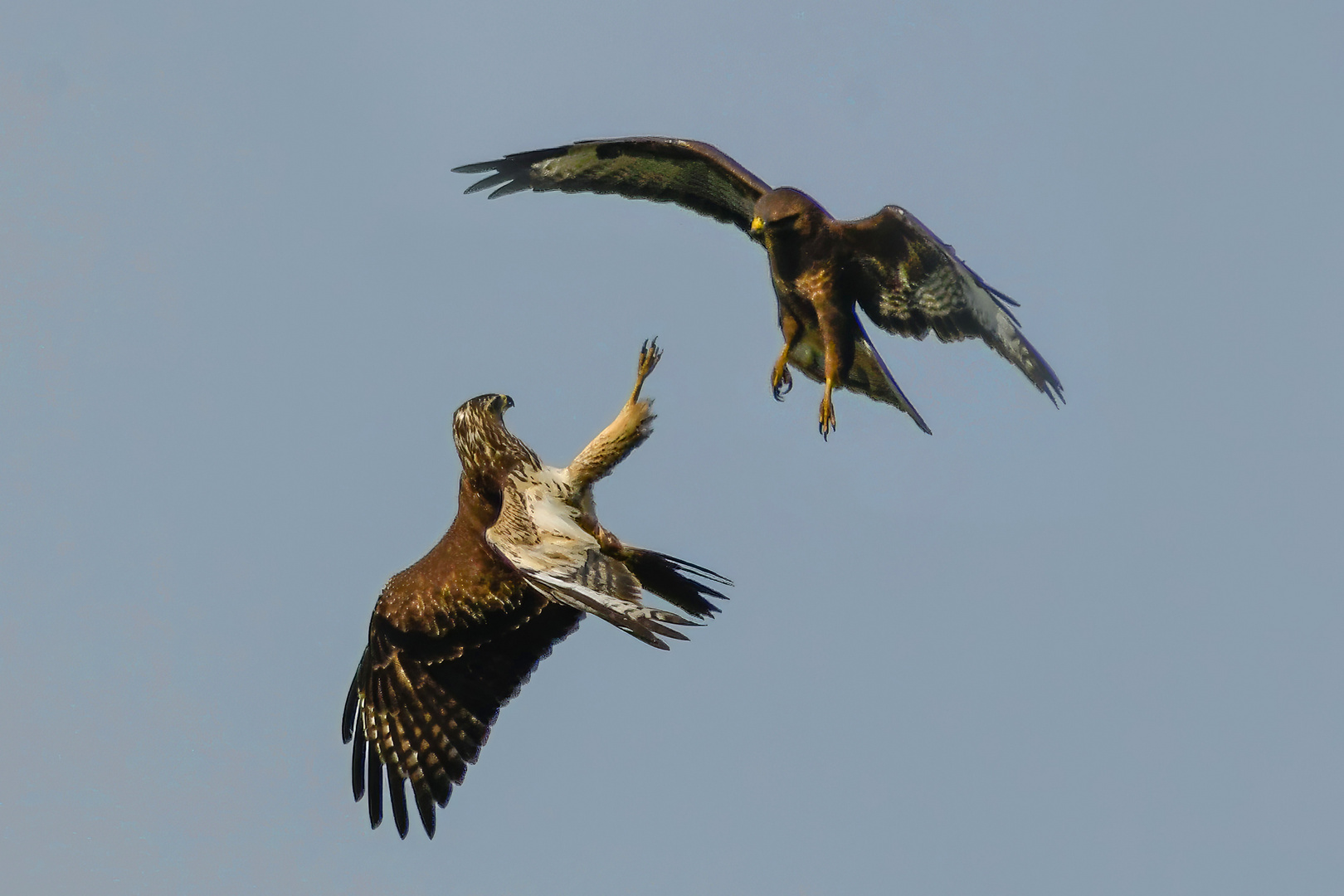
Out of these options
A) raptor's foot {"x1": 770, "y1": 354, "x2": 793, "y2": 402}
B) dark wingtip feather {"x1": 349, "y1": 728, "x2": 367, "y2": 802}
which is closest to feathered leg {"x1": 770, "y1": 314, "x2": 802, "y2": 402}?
raptor's foot {"x1": 770, "y1": 354, "x2": 793, "y2": 402}

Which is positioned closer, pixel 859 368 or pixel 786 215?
pixel 786 215

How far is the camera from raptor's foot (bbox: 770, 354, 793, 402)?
1253 centimetres

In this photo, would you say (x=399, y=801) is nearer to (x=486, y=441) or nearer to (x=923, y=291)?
(x=486, y=441)

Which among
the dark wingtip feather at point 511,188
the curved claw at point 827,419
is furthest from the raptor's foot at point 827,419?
the dark wingtip feather at point 511,188

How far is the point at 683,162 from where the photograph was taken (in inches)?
512

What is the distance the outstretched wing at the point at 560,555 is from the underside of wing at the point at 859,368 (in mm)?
2690

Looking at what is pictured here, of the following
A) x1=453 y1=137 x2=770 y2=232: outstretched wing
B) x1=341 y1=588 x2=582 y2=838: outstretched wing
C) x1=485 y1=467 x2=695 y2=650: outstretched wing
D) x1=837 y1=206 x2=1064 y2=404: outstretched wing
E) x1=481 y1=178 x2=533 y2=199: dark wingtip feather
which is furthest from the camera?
x1=481 y1=178 x2=533 y2=199: dark wingtip feather

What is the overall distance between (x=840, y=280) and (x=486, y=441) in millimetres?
3006

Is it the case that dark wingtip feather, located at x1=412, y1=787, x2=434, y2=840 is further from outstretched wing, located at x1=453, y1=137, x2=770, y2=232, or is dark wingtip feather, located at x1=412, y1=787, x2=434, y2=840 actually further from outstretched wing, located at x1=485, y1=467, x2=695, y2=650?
outstretched wing, located at x1=453, y1=137, x2=770, y2=232

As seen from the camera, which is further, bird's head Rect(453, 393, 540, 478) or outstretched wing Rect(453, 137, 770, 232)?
outstretched wing Rect(453, 137, 770, 232)

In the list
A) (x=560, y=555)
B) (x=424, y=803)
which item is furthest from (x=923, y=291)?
A: (x=424, y=803)

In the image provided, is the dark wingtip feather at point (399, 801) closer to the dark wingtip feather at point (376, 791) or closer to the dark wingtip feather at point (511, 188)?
the dark wingtip feather at point (376, 791)

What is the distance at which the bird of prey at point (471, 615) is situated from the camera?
10.3m

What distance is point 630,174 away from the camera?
43.4 feet
